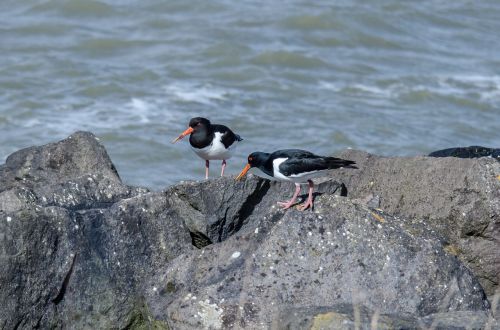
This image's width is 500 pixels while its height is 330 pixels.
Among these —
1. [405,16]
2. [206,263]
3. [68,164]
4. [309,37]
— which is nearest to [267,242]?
[206,263]

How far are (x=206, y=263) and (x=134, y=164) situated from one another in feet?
25.6

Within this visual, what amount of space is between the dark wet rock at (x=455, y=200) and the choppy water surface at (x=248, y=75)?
5.70 m

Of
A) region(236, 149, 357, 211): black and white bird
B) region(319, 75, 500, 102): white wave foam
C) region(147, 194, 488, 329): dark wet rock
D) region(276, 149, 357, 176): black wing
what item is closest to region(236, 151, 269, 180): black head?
region(236, 149, 357, 211): black and white bird

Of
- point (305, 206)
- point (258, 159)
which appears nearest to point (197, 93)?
point (258, 159)

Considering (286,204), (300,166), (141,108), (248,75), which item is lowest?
(141,108)

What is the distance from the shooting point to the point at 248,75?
17828 mm

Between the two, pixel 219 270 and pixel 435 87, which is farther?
pixel 435 87

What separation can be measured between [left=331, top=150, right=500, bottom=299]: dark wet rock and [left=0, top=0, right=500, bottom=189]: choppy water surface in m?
5.70

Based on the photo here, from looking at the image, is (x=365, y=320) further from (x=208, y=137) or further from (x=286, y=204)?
(x=208, y=137)

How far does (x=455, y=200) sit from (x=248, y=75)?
36.1ft

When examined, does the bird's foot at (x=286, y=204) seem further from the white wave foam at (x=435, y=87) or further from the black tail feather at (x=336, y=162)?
the white wave foam at (x=435, y=87)

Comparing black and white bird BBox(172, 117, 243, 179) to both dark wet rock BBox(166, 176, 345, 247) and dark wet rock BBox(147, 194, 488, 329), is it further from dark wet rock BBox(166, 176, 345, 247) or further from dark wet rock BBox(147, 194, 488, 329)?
dark wet rock BBox(147, 194, 488, 329)

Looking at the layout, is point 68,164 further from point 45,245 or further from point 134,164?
point 134,164

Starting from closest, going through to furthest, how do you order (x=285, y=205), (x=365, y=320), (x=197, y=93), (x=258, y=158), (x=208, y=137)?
(x=365, y=320), (x=285, y=205), (x=258, y=158), (x=208, y=137), (x=197, y=93)
